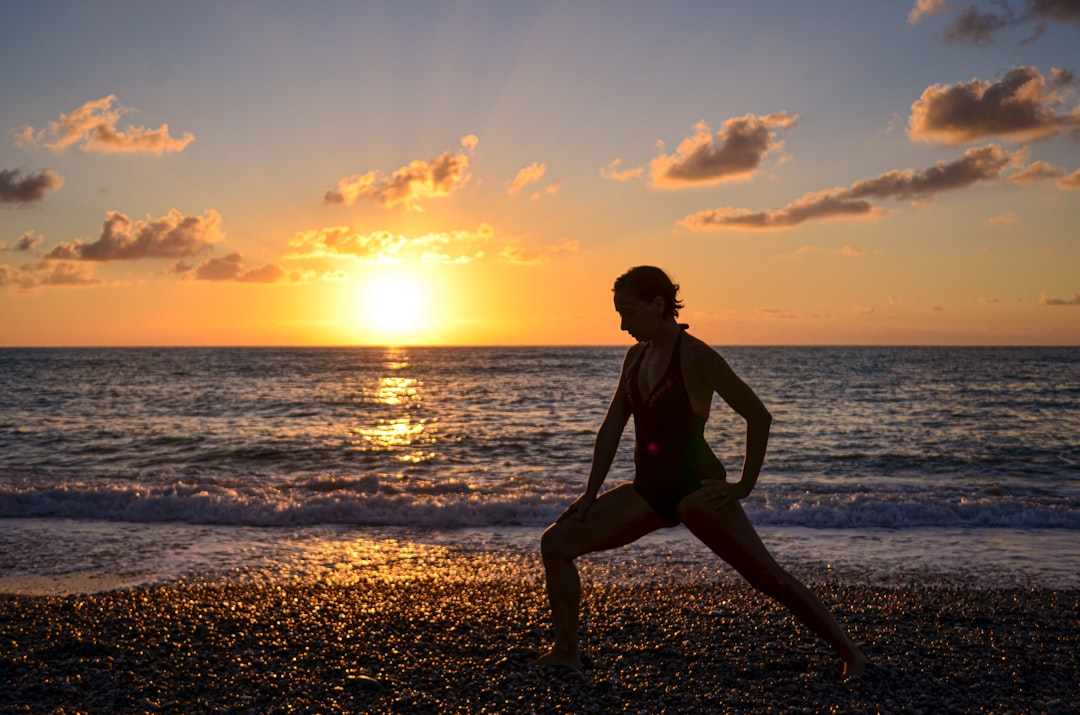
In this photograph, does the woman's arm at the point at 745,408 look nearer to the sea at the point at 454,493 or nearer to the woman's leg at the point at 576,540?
the woman's leg at the point at 576,540

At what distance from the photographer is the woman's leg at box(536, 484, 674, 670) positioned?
4227 mm

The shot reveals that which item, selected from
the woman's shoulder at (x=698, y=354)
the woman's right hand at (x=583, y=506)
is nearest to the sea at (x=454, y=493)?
the woman's right hand at (x=583, y=506)

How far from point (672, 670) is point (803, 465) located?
550 inches

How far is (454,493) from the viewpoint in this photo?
42.4 feet

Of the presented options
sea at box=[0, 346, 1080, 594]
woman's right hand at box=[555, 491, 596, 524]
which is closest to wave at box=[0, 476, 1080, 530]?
sea at box=[0, 346, 1080, 594]

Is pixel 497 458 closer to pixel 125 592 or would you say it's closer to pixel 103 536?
pixel 103 536

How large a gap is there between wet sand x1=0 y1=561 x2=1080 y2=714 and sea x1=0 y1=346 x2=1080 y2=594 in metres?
1.09

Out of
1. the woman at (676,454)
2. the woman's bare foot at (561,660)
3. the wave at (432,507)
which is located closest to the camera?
the woman at (676,454)

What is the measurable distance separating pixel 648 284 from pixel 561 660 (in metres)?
2.50

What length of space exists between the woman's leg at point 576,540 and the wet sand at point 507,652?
0.20 meters

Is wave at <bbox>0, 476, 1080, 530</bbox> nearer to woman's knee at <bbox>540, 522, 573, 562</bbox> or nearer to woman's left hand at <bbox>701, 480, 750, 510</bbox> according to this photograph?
woman's knee at <bbox>540, 522, 573, 562</bbox>

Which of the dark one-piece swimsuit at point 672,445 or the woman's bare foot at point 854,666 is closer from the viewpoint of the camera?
the dark one-piece swimsuit at point 672,445

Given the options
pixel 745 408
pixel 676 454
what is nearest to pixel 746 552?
pixel 676 454

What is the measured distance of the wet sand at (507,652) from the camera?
14.2ft
